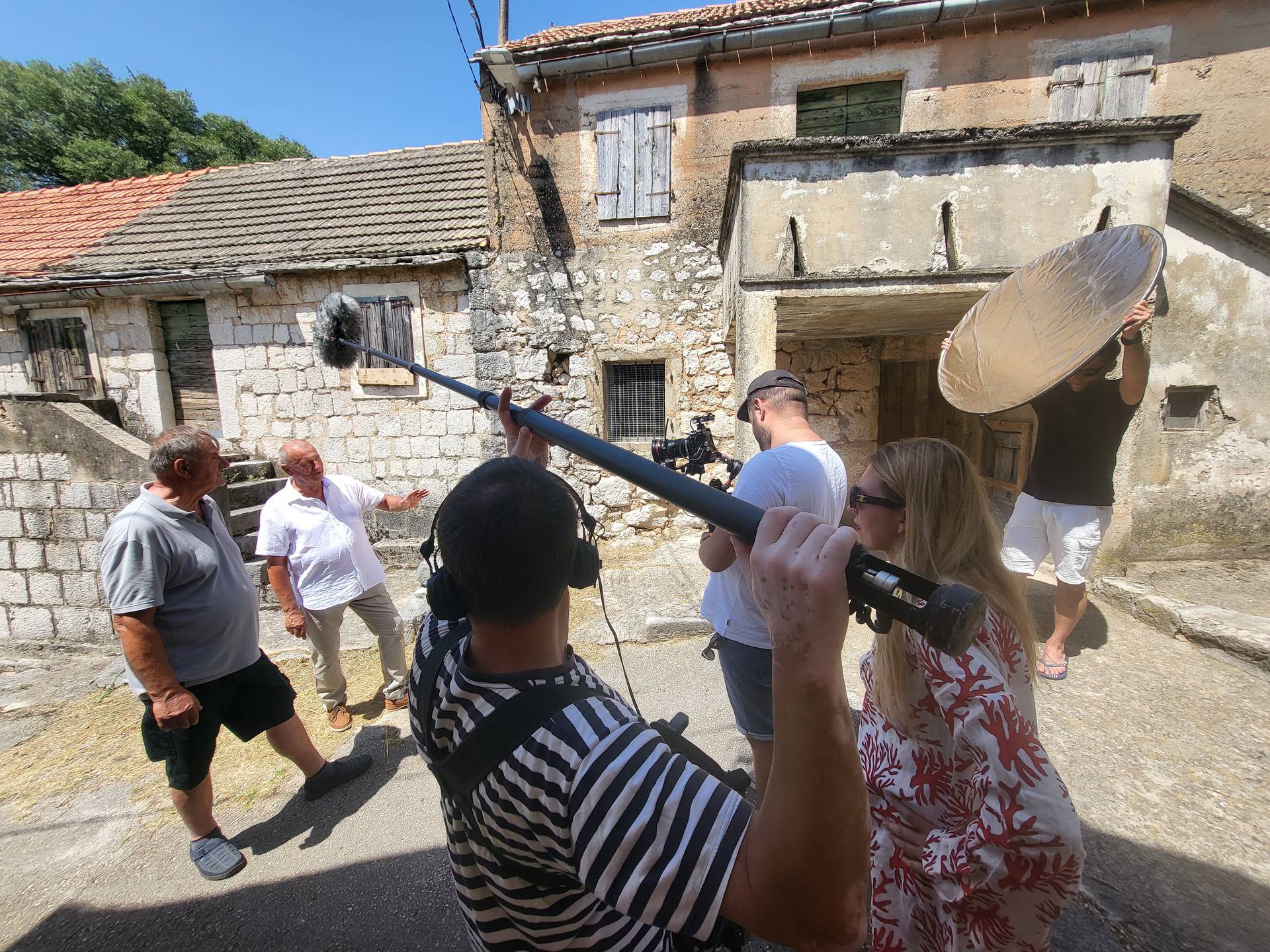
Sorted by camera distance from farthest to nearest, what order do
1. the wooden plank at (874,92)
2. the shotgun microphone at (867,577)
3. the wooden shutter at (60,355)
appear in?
the wooden shutter at (60,355) < the wooden plank at (874,92) < the shotgun microphone at (867,577)

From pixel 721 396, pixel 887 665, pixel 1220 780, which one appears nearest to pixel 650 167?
pixel 721 396

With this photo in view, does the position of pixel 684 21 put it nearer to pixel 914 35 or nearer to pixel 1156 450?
pixel 914 35

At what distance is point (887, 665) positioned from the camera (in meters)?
1.34

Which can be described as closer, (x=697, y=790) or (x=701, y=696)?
(x=697, y=790)

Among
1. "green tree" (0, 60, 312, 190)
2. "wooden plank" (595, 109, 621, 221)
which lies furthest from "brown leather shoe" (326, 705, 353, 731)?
"green tree" (0, 60, 312, 190)

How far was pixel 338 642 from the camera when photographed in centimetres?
323

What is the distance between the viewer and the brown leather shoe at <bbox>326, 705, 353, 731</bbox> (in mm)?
3270

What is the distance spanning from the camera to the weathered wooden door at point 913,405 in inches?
265

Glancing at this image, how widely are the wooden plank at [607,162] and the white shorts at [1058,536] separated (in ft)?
18.8

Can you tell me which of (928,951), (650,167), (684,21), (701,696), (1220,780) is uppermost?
(684,21)

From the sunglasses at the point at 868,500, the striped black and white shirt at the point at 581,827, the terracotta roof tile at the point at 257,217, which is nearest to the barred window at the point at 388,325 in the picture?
the terracotta roof tile at the point at 257,217

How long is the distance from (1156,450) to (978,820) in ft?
18.5

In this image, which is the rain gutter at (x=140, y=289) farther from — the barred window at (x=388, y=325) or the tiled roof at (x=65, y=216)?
the barred window at (x=388, y=325)

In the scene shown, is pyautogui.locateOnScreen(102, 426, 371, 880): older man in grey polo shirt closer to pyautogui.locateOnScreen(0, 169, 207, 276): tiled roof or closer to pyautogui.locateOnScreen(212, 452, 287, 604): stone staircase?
pyautogui.locateOnScreen(212, 452, 287, 604): stone staircase
